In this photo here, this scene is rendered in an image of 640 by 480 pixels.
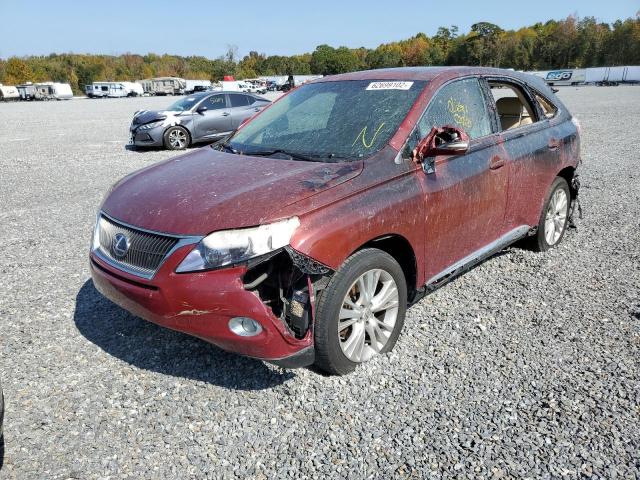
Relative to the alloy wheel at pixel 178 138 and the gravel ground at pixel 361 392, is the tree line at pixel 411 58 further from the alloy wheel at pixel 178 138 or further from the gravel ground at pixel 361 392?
the gravel ground at pixel 361 392

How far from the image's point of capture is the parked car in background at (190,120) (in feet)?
42.9

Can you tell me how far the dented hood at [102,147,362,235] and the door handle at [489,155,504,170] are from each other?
128cm

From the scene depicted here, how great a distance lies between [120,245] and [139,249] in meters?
0.19

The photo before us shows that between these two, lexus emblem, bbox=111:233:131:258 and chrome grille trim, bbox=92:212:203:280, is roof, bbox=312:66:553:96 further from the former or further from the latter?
lexus emblem, bbox=111:233:131:258

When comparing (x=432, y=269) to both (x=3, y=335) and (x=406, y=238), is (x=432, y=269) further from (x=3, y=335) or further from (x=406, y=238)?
(x=3, y=335)

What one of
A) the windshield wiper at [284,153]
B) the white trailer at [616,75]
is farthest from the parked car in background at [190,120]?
the white trailer at [616,75]

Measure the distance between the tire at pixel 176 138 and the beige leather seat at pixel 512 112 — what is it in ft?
32.6

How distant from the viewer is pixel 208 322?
106 inches

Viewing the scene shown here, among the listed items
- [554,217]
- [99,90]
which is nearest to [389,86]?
[554,217]

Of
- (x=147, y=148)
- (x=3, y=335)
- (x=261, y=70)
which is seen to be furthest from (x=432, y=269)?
(x=261, y=70)

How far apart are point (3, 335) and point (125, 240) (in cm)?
151

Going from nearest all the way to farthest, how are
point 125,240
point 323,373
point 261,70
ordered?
point 125,240 < point 323,373 < point 261,70

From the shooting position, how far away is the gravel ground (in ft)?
8.16

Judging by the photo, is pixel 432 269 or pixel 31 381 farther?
pixel 432 269
